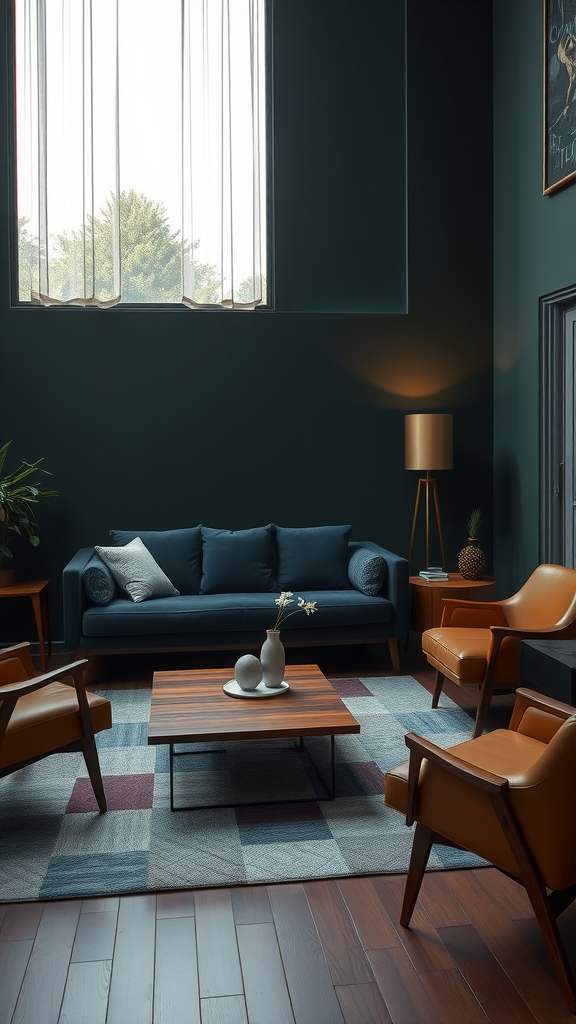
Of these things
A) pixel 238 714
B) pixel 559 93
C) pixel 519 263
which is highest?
pixel 559 93

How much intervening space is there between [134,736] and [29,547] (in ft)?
7.64

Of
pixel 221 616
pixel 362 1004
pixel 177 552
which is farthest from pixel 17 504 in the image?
pixel 362 1004

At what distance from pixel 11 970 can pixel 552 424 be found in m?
4.38

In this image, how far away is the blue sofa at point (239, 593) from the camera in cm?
508

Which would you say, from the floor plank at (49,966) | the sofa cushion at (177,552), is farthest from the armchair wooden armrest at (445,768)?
the sofa cushion at (177,552)

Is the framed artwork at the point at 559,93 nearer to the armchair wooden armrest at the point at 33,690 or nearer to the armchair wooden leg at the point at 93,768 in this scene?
the armchair wooden armrest at the point at 33,690

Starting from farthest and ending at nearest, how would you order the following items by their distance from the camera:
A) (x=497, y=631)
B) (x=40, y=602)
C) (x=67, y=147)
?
(x=67, y=147) → (x=40, y=602) → (x=497, y=631)

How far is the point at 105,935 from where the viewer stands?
2416 millimetres

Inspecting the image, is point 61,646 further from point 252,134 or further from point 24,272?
point 252,134

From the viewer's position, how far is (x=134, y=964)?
2.27m

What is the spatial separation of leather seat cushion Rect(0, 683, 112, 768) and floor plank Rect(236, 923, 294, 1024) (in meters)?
1.07

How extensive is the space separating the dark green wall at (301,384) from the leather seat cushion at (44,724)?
286 centimetres

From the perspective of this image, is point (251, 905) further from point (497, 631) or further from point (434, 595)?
point (434, 595)

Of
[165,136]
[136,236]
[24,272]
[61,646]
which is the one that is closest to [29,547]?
[61,646]
